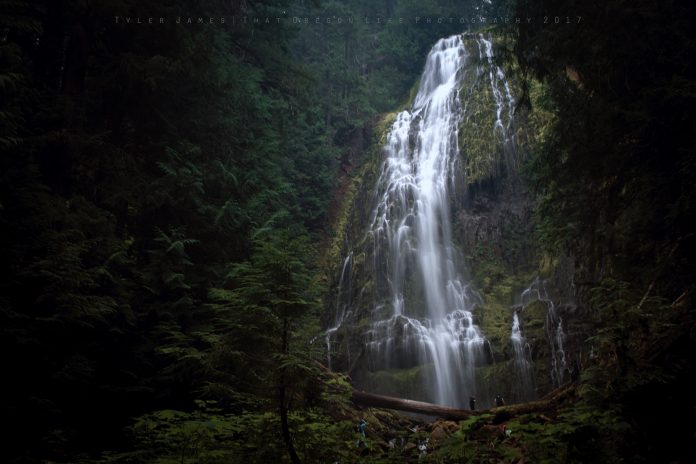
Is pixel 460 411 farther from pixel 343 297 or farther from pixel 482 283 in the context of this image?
pixel 343 297

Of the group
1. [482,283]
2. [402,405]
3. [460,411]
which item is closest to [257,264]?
[402,405]

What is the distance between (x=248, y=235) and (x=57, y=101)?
170 inches

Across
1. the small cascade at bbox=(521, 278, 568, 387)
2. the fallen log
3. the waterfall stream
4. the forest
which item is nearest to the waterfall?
the waterfall stream

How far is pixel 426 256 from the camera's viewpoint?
19.4 metres

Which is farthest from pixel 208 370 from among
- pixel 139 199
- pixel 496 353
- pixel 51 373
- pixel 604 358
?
pixel 496 353

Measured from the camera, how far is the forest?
4.23m

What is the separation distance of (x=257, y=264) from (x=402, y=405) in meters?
6.98

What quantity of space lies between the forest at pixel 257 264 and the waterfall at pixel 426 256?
293 millimetres

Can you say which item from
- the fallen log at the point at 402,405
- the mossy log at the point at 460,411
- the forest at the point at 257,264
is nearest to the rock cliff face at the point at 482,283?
the forest at the point at 257,264

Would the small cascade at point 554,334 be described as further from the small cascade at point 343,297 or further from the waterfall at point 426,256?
the small cascade at point 343,297

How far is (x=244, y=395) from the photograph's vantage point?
3998 millimetres

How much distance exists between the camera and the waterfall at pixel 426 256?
1576 centimetres

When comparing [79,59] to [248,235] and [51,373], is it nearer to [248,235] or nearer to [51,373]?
[248,235]

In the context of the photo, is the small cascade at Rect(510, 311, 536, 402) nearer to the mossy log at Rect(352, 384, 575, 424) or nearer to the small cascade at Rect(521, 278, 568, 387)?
the small cascade at Rect(521, 278, 568, 387)
